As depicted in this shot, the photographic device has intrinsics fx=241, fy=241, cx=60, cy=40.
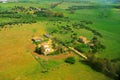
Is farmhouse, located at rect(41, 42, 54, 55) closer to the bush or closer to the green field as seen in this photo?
the green field

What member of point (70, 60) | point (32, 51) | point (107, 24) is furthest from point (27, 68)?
point (107, 24)

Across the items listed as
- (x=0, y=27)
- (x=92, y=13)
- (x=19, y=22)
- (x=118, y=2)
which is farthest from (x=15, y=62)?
(x=118, y=2)

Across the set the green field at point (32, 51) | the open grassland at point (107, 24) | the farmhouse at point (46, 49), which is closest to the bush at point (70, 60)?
the green field at point (32, 51)

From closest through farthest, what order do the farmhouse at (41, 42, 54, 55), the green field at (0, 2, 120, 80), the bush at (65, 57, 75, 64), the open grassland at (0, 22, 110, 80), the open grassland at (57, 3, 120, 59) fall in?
1. the open grassland at (0, 22, 110, 80)
2. the green field at (0, 2, 120, 80)
3. the bush at (65, 57, 75, 64)
4. the farmhouse at (41, 42, 54, 55)
5. the open grassland at (57, 3, 120, 59)

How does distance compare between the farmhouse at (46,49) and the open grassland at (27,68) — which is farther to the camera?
the farmhouse at (46,49)

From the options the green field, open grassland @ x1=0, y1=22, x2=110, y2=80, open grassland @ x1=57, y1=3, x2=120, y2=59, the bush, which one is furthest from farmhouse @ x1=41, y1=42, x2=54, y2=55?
open grassland @ x1=57, y1=3, x2=120, y2=59

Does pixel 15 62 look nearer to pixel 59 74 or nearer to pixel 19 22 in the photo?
pixel 59 74

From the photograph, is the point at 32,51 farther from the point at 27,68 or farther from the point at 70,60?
the point at 70,60

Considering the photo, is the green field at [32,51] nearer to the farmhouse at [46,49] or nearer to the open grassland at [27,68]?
the open grassland at [27,68]
